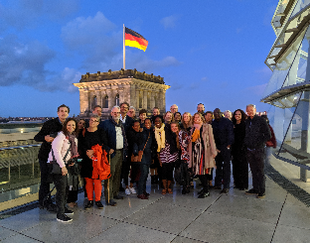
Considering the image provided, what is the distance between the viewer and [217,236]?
3.27 metres

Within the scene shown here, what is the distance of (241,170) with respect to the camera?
5641mm

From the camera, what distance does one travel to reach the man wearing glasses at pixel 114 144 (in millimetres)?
4695

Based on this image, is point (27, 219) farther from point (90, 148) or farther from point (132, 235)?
point (132, 235)

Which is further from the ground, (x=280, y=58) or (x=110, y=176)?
(x=280, y=58)

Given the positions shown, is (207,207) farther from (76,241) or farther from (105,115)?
(105,115)

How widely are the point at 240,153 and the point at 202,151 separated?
1.15 meters

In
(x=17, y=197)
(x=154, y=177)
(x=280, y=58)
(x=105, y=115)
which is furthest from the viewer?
(x=105, y=115)

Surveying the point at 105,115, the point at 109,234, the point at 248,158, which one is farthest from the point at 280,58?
the point at 105,115

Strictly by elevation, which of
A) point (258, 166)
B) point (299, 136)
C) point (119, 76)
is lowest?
point (258, 166)

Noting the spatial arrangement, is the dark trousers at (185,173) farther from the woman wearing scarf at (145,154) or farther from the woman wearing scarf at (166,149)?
the woman wearing scarf at (145,154)

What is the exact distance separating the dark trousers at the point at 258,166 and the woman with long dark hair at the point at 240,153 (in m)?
0.44

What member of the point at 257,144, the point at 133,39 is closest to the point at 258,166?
the point at 257,144

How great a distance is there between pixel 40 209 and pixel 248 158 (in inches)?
174

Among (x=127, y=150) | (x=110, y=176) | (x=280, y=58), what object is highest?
(x=280, y=58)
